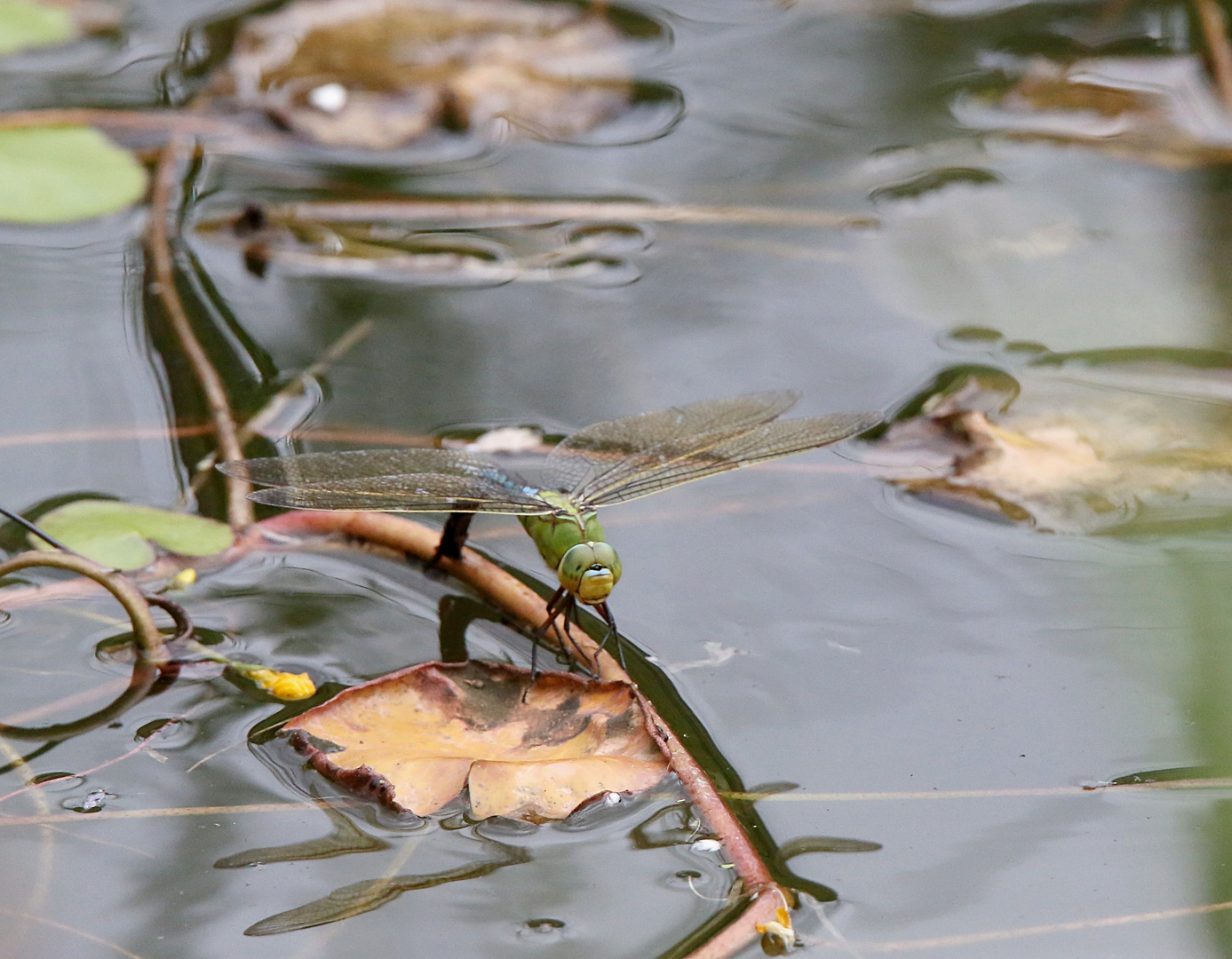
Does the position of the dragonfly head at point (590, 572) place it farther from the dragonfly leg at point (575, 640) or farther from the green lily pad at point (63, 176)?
the green lily pad at point (63, 176)

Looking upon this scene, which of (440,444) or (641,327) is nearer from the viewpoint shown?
(440,444)

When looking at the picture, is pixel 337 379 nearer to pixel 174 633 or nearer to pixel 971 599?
pixel 174 633

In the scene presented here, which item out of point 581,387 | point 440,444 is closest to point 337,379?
point 440,444

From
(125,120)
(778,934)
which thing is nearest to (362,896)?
(778,934)

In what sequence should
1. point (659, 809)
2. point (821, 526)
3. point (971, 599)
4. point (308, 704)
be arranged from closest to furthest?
point (659, 809) → point (308, 704) → point (971, 599) → point (821, 526)

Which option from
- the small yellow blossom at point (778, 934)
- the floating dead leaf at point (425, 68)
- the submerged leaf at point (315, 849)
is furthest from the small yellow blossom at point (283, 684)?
the floating dead leaf at point (425, 68)

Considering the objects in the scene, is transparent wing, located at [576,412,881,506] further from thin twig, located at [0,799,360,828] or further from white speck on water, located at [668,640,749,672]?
thin twig, located at [0,799,360,828]

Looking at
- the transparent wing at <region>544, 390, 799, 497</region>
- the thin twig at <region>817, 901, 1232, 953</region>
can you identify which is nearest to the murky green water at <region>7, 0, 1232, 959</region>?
the thin twig at <region>817, 901, 1232, 953</region>

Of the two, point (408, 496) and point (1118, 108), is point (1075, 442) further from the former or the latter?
point (1118, 108)
